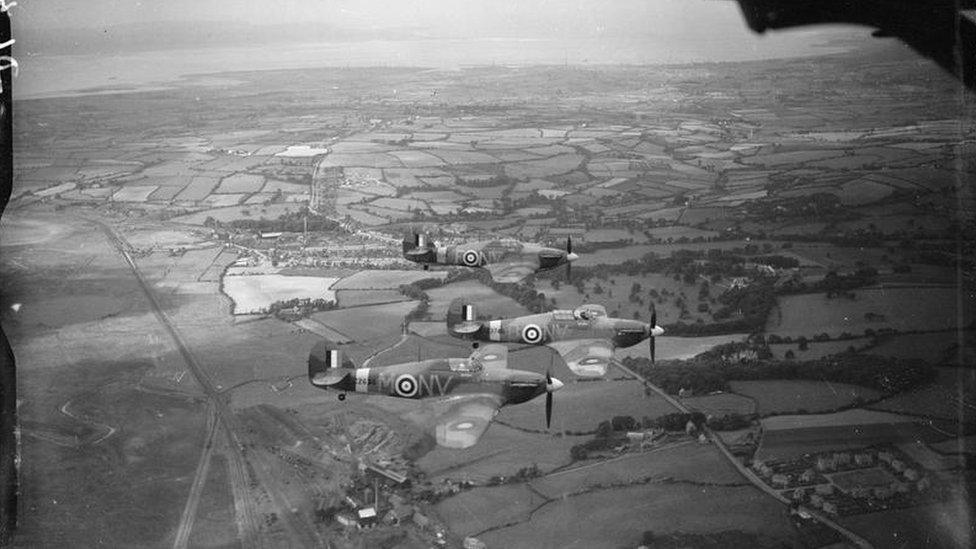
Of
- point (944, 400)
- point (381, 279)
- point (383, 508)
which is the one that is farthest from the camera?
point (381, 279)

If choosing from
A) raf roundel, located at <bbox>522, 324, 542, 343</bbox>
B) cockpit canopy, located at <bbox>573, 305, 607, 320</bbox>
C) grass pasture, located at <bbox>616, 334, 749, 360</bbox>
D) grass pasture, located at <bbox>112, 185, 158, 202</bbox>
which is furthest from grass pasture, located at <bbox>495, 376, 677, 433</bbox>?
grass pasture, located at <bbox>112, 185, 158, 202</bbox>

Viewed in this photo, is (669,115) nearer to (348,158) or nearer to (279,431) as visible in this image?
(348,158)

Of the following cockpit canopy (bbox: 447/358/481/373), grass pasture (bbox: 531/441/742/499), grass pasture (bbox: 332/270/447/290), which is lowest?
grass pasture (bbox: 531/441/742/499)

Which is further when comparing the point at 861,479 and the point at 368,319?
the point at 368,319

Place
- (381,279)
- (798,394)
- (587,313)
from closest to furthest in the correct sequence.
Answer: (587,313), (798,394), (381,279)

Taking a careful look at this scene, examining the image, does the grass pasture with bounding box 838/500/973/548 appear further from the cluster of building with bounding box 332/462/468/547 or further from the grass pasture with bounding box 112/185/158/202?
the grass pasture with bounding box 112/185/158/202

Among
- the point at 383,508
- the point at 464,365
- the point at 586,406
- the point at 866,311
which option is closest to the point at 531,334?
the point at 464,365

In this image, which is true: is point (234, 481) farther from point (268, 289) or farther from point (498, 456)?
point (268, 289)
